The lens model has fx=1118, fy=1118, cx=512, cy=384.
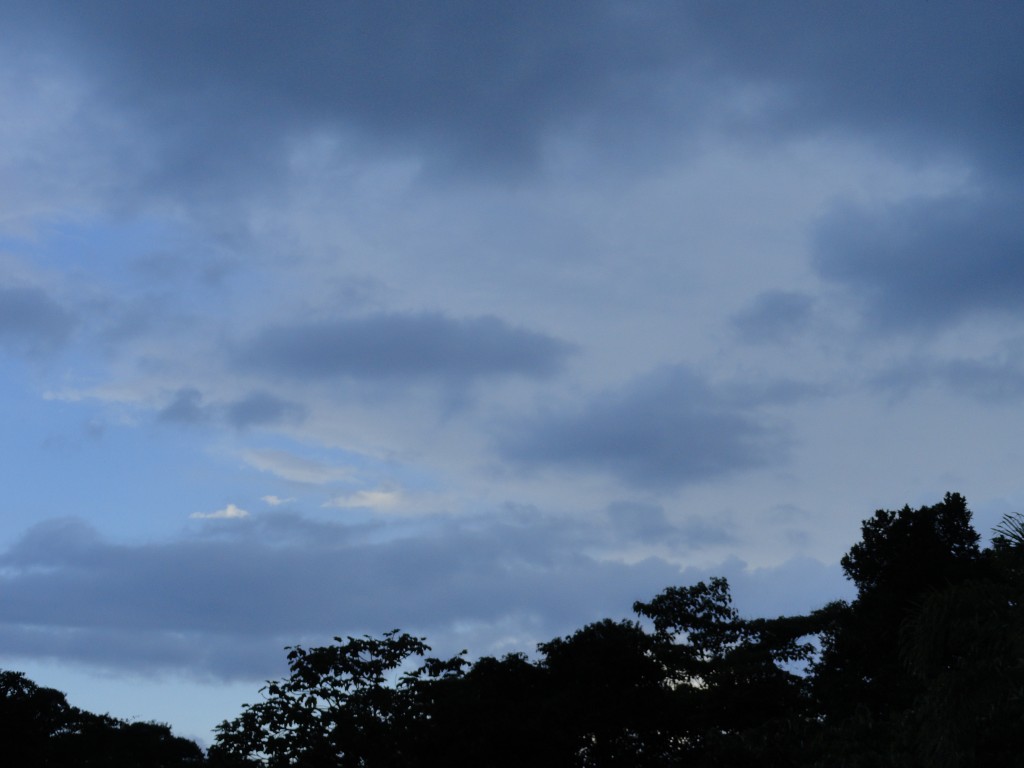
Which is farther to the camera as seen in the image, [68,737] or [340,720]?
[68,737]

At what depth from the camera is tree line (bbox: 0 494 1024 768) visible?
16.5 m

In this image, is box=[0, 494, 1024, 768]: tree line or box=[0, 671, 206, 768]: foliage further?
box=[0, 671, 206, 768]: foliage

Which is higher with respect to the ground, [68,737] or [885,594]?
[885,594]

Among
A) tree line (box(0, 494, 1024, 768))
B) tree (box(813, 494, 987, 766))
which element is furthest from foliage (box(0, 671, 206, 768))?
tree (box(813, 494, 987, 766))

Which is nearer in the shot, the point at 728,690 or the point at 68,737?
the point at 728,690

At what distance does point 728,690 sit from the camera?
53781mm

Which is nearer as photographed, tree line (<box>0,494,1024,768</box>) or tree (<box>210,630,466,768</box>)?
tree line (<box>0,494,1024,768</box>)

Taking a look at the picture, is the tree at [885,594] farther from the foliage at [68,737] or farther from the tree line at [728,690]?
the foliage at [68,737]

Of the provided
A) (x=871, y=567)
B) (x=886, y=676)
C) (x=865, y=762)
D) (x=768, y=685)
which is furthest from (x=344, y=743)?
(x=871, y=567)

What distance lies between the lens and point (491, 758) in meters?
45.6

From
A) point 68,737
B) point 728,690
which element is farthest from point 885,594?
point 68,737

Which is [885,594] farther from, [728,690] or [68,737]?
[68,737]

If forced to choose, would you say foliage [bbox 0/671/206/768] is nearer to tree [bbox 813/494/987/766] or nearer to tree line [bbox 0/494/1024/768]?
tree line [bbox 0/494/1024/768]

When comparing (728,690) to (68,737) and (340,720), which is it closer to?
(340,720)
